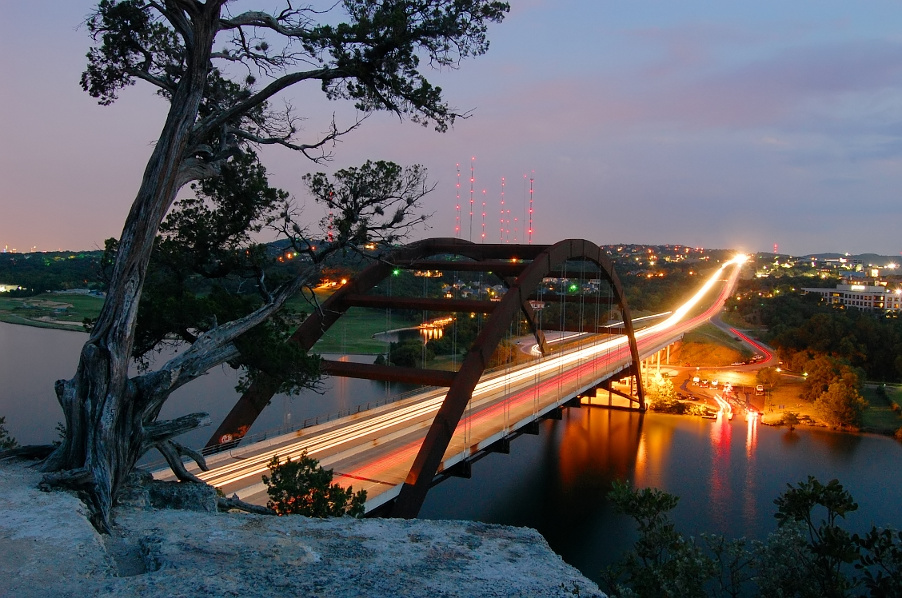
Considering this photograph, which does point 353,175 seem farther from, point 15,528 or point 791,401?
point 791,401

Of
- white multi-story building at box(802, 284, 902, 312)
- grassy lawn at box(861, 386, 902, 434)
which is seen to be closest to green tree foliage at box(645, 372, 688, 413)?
grassy lawn at box(861, 386, 902, 434)

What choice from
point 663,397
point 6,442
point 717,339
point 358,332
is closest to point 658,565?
point 6,442

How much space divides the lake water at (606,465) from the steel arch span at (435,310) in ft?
8.44

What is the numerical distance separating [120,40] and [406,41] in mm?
3611

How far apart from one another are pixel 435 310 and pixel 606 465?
1288 cm


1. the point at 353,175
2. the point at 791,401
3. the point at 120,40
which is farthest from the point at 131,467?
the point at 791,401

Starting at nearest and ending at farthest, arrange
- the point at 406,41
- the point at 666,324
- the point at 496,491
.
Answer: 1. the point at 406,41
2. the point at 496,491
3. the point at 666,324

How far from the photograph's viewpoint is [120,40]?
27.8 ft

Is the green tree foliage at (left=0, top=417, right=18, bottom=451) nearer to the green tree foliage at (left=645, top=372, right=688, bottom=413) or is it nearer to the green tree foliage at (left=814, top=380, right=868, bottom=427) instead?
the green tree foliage at (left=645, top=372, right=688, bottom=413)

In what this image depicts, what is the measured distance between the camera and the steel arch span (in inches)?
523

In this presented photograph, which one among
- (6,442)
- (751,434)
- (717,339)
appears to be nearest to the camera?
(6,442)

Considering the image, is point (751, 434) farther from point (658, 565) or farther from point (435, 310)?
point (658, 565)

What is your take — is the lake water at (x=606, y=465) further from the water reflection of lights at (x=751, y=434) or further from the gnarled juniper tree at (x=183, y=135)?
the gnarled juniper tree at (x=183, y=135)

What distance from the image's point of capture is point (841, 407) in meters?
32.8
